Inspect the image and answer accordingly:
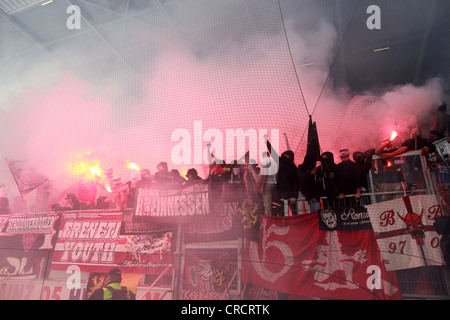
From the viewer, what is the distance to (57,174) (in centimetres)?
838

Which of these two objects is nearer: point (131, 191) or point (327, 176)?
point (327, 176)

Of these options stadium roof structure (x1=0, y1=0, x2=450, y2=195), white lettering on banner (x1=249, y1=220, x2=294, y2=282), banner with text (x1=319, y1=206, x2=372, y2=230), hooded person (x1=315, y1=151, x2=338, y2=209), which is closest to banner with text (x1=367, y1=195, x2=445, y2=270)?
banner with text (x1=319, y1=206, x2=372, y2=230)

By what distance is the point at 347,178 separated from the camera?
163 inches

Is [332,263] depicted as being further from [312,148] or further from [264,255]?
[312,148]

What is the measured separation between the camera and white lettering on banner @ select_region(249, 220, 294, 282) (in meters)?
4.40

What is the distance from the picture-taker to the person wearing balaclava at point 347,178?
411 cm

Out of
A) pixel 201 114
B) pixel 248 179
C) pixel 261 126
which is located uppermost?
pixel 201 114

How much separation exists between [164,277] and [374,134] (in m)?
5.20

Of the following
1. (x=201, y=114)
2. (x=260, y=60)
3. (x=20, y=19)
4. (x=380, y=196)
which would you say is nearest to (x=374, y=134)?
(x=380, y=196)

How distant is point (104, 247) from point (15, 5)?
682 centimetres

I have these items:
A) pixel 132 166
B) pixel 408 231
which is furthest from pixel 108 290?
pixel 408 231

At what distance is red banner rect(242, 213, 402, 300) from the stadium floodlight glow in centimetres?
811
